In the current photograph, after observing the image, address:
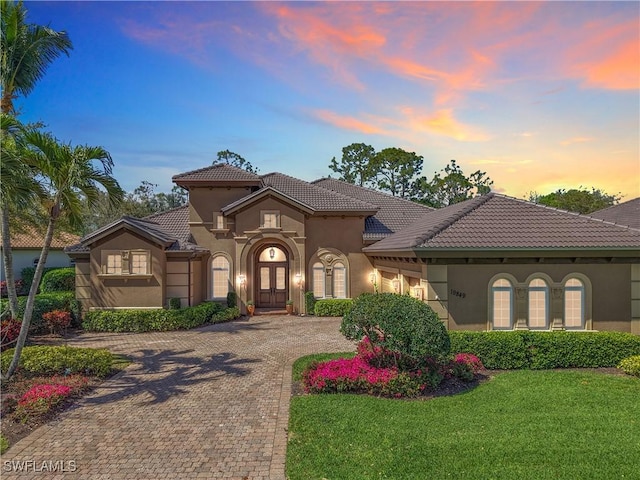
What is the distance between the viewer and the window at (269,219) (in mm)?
19453

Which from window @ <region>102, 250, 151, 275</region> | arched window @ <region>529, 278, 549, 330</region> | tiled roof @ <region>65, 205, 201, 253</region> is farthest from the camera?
window @ <region>102, 250, 151, 275</region>

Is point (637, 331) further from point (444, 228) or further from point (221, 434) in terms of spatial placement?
point (221, 434)

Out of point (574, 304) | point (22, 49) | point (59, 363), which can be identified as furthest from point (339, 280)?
point (22, 49)

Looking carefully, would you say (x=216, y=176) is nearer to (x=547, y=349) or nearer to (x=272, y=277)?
(x=272, y=277)

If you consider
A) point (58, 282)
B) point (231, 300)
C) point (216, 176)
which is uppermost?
point (216, 176)

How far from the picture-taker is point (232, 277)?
20.0 m

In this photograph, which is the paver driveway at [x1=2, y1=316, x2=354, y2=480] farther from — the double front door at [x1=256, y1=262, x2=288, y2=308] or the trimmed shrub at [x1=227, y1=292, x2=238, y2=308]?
the double front door at [x1=256, y1=262, x2=288, y2=308]

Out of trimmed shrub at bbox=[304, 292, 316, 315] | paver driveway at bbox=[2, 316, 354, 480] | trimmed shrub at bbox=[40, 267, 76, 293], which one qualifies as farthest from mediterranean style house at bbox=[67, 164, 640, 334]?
trimmed shrub at bbox=[40, 267, 76, 293]

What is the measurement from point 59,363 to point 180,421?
17.1ft

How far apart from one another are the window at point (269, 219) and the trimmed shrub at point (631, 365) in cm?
1522

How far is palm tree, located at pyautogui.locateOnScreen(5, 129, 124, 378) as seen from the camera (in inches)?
357

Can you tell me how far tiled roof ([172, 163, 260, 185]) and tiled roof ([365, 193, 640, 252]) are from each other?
10874 mm

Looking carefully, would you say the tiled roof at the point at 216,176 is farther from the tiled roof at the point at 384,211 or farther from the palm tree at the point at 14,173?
the palm tree at the point at 14,173

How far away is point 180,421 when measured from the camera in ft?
24.3
